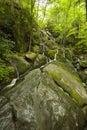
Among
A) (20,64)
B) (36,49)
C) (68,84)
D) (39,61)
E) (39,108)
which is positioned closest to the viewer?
(39,108)

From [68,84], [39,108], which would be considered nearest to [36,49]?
[68,84]

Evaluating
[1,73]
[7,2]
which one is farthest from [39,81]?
[7,2]

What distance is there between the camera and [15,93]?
19.4ft

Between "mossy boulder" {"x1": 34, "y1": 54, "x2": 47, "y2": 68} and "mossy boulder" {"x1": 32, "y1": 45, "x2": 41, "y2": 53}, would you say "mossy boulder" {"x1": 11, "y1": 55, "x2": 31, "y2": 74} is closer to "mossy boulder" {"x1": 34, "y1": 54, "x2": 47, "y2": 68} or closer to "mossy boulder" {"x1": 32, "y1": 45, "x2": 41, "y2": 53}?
"mossy boulder" {"x1": 34, "y1": 54, "x2": 47, "y2": 68}

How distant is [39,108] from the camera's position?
5523mm

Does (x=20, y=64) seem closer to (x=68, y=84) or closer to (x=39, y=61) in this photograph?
(x=39, y=61)

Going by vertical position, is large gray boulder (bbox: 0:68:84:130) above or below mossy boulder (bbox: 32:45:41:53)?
below

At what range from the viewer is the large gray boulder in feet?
17.1

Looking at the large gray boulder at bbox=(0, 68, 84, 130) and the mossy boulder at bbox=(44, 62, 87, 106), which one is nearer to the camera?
the large gray boulder at bbox=(0, 68, 84, 130)

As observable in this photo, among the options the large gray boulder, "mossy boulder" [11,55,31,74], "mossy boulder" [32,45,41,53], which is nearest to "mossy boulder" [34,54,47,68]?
"mossy boulder" [11,55,31,74]

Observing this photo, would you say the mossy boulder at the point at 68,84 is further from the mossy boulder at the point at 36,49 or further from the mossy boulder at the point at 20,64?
the mossy boulder at the point at 36,49

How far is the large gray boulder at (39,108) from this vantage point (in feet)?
17.1

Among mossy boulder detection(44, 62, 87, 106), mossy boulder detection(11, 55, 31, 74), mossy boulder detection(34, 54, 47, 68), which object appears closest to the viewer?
mossy boulder detection(44, 62, 87, 106)

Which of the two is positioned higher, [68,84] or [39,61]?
[39,61]
